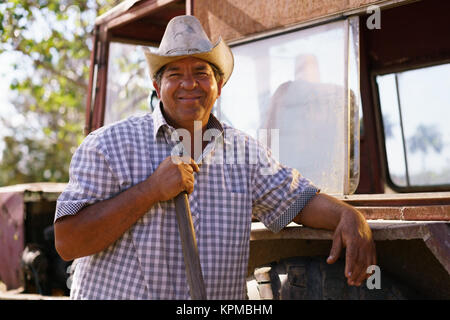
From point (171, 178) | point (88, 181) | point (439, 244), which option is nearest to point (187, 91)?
point (171, 178)

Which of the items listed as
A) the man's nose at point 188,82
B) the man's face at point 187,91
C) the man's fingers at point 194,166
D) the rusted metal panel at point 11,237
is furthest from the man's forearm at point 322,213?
the rusted metal panel at point 11,237

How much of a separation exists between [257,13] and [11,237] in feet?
12.0

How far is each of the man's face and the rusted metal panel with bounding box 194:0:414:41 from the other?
64 centimetres

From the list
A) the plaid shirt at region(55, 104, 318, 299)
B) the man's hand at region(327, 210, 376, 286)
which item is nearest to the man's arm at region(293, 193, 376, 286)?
the man's hand at region(327, 210, 376, 286)

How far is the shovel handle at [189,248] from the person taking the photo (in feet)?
7.47

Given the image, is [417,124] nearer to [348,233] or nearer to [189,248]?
[348,233]

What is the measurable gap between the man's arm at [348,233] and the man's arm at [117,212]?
65 centimetres

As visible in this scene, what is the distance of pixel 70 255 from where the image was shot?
2436 millimetres

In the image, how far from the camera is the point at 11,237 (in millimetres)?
5637

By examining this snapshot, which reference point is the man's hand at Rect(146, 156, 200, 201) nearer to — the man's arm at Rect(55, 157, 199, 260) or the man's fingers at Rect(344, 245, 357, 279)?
the man's arm at Rect(55, 157, 199, 260)

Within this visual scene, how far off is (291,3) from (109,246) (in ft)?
5.32

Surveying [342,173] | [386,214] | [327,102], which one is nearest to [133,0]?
[327,102]

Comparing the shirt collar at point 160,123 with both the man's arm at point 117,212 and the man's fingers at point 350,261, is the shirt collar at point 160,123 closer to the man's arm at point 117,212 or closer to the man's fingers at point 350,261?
the man's arm at point 117,212
